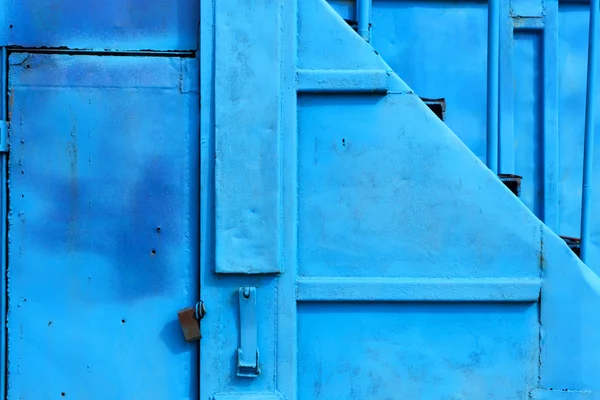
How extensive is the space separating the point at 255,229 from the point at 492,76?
1.07m

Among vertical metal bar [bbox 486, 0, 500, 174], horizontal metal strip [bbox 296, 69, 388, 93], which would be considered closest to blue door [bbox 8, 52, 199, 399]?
horizontal metal strip [bbox 296, 69, 388, 93]

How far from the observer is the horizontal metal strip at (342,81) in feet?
5.26

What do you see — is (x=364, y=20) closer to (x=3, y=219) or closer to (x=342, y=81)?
(x=342, y=81)

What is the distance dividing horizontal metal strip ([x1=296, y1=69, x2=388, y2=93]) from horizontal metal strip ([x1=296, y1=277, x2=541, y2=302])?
0.63 m

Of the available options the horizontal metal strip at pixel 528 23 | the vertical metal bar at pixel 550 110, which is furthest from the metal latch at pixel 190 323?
the horizontal metal strip at pixel 528 23

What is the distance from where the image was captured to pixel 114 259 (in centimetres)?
163

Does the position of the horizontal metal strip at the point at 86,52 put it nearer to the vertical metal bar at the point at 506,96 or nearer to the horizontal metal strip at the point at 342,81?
the horizontal metal strip at the point at 342,81

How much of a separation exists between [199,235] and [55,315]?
1.79 ft

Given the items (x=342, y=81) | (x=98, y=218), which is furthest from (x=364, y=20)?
(x=98, y=218)

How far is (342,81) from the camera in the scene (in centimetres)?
161

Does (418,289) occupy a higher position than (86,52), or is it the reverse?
(86,52)

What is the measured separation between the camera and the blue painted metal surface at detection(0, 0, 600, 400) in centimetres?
160

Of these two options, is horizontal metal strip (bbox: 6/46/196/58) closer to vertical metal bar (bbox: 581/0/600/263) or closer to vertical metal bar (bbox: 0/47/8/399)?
vertical metal bar (bbox: 0/47/8/399)

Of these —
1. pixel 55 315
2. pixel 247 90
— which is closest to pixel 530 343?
pixel 247 90
